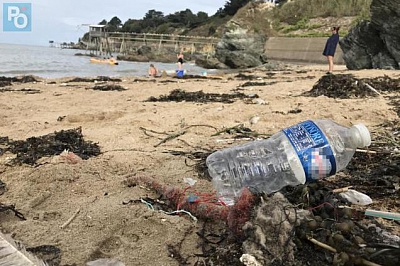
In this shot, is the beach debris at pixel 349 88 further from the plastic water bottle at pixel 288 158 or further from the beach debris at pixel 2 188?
the beach debris at pixel 2 188

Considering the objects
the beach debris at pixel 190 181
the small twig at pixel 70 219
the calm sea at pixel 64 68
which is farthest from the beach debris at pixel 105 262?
the calm sea at pixel 64 68

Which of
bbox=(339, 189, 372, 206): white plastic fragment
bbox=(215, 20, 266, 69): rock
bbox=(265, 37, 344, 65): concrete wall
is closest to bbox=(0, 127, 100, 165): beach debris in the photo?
bbox=(339, 189, 372, 206): white plastic fragment

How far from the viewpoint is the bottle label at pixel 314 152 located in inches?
81.0

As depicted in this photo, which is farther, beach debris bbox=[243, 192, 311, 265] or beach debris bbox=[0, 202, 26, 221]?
beach debris bbox=[0, 202, 26, 221]

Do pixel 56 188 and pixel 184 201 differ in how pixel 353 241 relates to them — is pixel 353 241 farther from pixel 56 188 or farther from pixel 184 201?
pixel 56 188

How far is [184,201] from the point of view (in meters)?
2.36

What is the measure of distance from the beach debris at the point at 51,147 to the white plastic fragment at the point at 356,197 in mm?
2312

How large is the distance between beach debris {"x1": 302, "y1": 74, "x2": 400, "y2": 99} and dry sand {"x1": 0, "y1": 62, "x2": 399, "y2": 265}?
53cm

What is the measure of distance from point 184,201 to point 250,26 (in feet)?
130

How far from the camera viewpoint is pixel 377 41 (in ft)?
50.7

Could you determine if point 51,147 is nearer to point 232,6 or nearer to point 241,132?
point 241,132

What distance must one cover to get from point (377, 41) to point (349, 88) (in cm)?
1009

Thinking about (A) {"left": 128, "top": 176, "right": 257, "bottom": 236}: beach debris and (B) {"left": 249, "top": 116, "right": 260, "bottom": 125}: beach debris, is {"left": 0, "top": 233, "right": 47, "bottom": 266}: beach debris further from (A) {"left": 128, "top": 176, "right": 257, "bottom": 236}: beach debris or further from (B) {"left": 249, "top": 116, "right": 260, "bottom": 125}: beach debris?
(B) {"left": 249, "top": 116, "right": 260, "bottom": 125}: beach debris

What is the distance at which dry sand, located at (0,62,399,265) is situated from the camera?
1.99 meters
